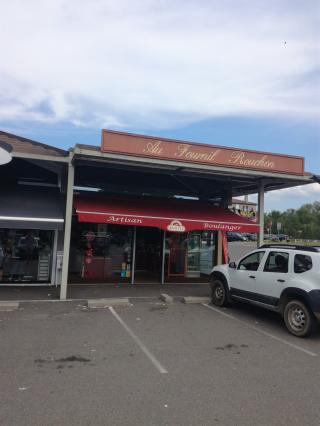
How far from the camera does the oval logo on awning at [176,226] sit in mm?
11742

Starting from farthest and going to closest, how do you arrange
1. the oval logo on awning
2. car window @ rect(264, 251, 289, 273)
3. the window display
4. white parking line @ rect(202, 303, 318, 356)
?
the window display → the oval logo on awning → car window @ rect(264, 251, 289, 273) → white parking line @ rect(202, 303, 318, 356)

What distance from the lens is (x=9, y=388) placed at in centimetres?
473

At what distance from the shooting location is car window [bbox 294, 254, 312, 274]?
749cm

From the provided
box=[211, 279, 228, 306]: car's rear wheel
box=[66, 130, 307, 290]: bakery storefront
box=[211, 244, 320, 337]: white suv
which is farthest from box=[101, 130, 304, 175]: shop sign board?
box=[211, 279, 228, 306]: car's rear wheel

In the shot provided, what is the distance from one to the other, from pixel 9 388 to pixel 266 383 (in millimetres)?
3351

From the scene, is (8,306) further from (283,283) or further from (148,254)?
(148,254)

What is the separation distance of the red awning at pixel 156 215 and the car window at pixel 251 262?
2.83m

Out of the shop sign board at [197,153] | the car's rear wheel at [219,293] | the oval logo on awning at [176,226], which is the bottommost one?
the car's rear wheel at [219,293]

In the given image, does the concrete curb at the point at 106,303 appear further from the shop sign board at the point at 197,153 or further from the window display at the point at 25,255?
the window display at the point at 25,255

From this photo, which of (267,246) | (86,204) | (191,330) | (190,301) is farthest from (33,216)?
(267,246)

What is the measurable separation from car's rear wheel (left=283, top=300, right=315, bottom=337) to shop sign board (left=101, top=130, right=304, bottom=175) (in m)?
4.82

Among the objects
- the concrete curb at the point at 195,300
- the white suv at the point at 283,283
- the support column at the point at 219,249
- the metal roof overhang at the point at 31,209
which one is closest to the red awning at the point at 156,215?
the metal roof overhang at the point at 31,209

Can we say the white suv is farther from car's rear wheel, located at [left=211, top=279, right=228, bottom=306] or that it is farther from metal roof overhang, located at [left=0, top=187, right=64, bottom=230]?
metal roof overhang, located at [left=0, top=187, right=64, bottom=230]

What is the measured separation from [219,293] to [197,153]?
3.96 m
